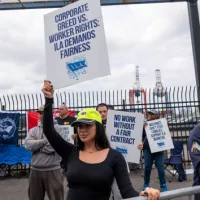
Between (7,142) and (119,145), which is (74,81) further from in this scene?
(7,142)

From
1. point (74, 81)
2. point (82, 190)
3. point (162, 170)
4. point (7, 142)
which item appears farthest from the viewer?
point (7, 142)

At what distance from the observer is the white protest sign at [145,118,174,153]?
6109 mm

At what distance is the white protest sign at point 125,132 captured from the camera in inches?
174

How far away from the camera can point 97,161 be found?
2.08 metres

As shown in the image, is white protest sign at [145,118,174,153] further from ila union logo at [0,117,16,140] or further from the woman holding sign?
ila union logo at [0,117,16,140]

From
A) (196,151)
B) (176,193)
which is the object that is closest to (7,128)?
(196,151)

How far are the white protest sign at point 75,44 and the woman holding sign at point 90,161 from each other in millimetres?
1538

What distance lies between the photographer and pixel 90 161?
2084mm

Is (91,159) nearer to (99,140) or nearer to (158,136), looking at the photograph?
(99,140)

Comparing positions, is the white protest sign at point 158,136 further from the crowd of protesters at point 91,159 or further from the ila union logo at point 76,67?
the crowd of protesters at point 91,159

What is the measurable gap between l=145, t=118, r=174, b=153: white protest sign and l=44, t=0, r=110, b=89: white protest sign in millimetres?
2758

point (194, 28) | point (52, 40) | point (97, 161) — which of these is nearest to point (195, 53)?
point (194, 28)

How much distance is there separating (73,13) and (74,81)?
976 millimetres

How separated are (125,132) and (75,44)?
1561 millimetres
